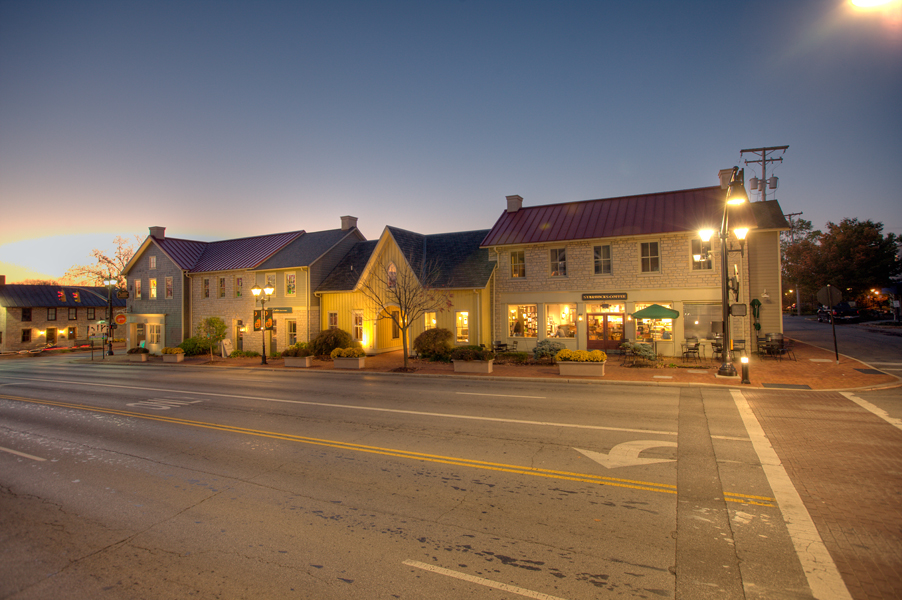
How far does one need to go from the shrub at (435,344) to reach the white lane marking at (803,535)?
17053 millimetres

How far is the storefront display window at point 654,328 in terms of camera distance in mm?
22766

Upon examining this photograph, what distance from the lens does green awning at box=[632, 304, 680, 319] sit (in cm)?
2086

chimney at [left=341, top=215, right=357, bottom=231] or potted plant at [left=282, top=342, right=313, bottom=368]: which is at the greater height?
chimney at [left=341, top=215, right=357, bottom=231]

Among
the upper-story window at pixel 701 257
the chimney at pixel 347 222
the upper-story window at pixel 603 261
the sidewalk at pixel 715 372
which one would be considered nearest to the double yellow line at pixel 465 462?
the sidewalk at pixel 715 372

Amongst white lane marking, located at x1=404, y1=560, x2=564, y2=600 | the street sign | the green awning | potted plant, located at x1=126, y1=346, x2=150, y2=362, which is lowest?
potted plant, located at x1=126, y1=346, x2=150, y2=362

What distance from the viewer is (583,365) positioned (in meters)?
17.7

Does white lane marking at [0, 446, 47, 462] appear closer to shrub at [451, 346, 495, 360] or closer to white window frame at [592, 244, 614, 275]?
shrub at [451, 346, 495, 360]

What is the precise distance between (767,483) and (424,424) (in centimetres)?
660

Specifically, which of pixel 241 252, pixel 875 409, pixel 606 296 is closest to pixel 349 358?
pixel 606 296

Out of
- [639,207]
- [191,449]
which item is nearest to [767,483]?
[191,449]

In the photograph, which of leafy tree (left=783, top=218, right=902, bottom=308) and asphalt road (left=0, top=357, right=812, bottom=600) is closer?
asphalt road (left=0, top=357, right=812, bottom=600)

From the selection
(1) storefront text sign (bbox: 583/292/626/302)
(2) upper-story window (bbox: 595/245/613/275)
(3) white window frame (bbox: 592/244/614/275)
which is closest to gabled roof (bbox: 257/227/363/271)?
(1) storefront text sign (bbox: 583/292/626/302)

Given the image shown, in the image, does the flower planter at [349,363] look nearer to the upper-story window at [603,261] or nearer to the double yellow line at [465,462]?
the double yellow line at [465,462]

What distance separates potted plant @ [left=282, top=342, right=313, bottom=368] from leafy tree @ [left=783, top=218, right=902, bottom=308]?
55.3 metres
